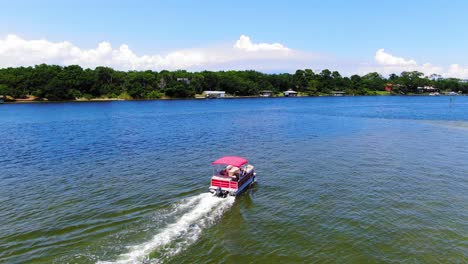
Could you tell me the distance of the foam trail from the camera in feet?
62.5

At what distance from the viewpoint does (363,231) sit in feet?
73.0

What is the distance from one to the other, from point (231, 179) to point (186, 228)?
773 centimetres

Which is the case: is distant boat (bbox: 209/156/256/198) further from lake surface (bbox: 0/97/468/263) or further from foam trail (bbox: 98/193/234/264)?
lake surface (bbox: 0/97/468/263)

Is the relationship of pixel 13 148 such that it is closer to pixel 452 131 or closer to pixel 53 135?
pixel 53 135

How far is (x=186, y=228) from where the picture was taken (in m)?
22.5

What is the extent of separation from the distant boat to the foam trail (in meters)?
0.72

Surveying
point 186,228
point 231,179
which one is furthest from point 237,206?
point 186,228

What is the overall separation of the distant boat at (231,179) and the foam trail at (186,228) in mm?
723

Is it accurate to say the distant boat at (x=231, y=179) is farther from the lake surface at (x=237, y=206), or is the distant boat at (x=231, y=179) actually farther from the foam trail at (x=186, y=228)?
the lake surface at (x=237, y=206)

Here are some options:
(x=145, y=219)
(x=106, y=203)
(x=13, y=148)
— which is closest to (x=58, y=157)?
(x=13, y=148)

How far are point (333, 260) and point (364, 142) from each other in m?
40.6

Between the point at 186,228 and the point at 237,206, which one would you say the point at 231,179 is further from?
the point at 186,228

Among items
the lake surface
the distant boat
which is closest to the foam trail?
the lake surface

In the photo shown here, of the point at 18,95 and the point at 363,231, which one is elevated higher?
the point at 18,95
